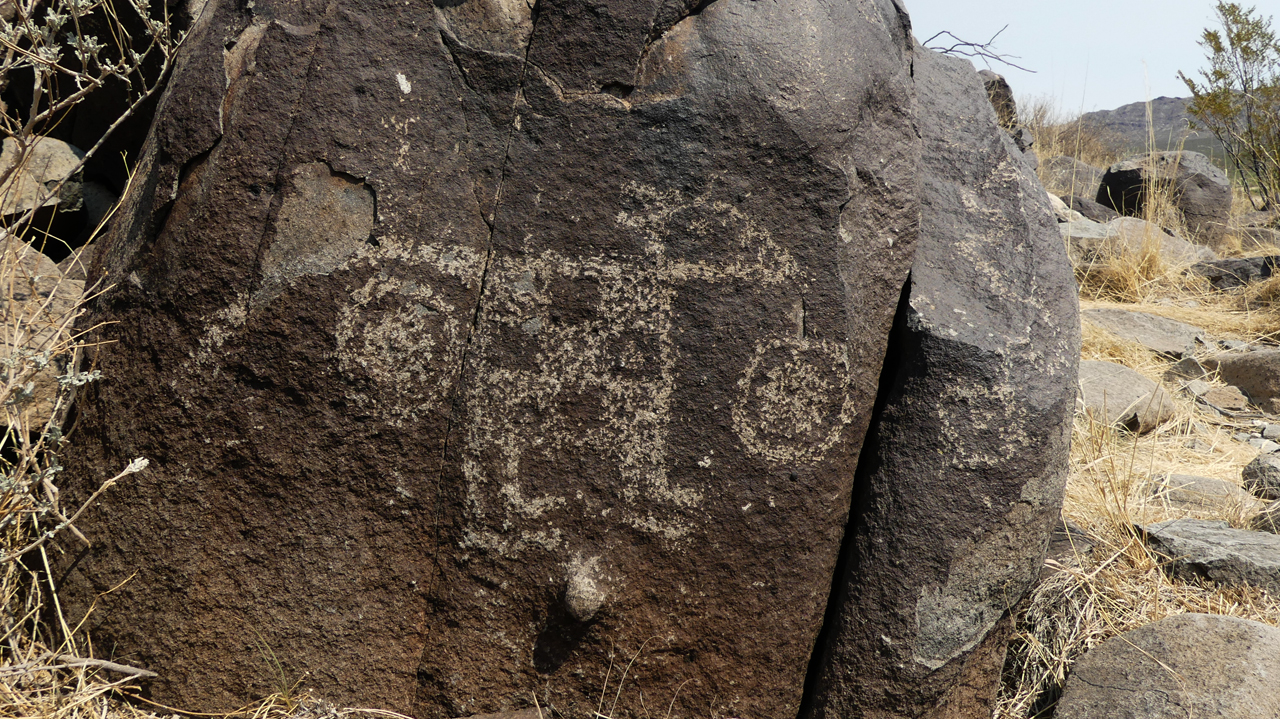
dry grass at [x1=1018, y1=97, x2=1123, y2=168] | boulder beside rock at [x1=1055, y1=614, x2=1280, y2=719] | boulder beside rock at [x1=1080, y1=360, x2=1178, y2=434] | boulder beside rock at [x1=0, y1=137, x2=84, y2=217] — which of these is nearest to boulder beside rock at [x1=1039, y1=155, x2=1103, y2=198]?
dry grass at [x1=1018, y1=97, x2=1123, y2=168]

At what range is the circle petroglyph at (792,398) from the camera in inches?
61.1

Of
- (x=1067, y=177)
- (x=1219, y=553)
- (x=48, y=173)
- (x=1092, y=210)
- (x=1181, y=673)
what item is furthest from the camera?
(x=1067, y=177)

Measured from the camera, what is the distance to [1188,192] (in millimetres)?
7348

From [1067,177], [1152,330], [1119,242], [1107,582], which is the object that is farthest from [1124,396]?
[1067,177]

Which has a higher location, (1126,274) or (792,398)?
(1126,274)

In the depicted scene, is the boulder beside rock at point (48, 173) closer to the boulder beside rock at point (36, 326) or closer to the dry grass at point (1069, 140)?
the boulder beside rock at point (36, 326)

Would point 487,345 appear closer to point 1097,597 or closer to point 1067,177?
point 1097,597

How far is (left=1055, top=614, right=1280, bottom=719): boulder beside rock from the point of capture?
1.73 meters

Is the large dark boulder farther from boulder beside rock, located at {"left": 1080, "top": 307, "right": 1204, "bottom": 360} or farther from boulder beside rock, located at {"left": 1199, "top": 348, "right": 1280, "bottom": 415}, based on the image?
boulder beside rock, located at {"left": 1199, "top": 348, "right": 1280, "bottom": 415}

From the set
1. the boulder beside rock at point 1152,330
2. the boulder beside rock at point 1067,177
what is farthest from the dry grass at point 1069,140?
the boulder beside rock at point 1152,330

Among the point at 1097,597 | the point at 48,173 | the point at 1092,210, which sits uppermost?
the point at 1092,210

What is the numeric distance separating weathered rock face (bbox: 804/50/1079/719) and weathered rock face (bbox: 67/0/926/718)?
51mm

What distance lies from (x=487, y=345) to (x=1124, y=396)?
3318 mm

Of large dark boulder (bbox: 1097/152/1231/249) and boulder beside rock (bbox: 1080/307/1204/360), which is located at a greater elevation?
large dark boulder (bbox: 1097/152/1231/249)
